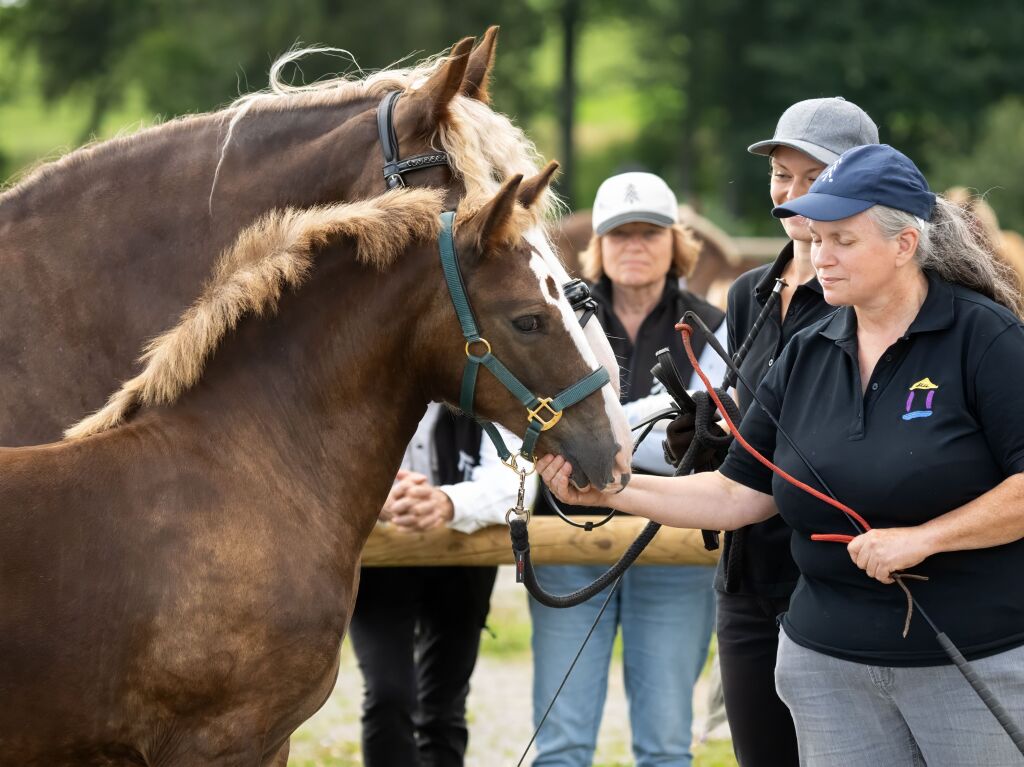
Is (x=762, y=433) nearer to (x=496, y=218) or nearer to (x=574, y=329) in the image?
(x=574, y=329)

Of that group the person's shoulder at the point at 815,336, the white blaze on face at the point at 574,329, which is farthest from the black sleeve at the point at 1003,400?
the white blaze on face at the point at 574,329

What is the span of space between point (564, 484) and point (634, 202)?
1.80m

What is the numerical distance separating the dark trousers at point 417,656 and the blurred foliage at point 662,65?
1821 cm

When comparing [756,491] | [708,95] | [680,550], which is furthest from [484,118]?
[708,95]

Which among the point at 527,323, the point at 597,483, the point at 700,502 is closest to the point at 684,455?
the point at 700,502

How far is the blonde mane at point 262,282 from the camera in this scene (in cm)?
287

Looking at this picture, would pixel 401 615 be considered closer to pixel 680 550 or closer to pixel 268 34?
pixel 680 550

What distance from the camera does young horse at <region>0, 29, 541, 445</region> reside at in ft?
10.5

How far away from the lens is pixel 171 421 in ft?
9.33

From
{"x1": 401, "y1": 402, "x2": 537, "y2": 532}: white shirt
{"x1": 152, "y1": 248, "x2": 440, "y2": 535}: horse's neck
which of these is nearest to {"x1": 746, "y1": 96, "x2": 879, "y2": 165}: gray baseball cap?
{"x1": 152, "y1": 248, "x2": 440, "y2": 535}: horse's neck

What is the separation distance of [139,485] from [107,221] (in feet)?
3.39

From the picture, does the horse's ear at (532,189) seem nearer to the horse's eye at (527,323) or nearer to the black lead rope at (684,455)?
the horse's eye at (527,323)

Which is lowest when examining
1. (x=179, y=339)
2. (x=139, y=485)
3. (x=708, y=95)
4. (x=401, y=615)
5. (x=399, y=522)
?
(x=401, y=615)

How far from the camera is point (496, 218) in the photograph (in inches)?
111
